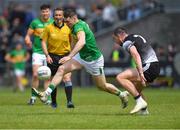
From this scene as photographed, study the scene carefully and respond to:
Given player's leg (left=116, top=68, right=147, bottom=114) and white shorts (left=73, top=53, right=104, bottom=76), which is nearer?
player's leg (left=116, top=68, right=147, bottom=114)

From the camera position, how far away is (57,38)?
68.9 feet

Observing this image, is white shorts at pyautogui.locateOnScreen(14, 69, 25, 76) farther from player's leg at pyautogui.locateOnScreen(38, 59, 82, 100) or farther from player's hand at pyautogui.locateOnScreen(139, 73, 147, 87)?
player's hand at pyautogui.locateOnScreen(139, 73, 147, 87)

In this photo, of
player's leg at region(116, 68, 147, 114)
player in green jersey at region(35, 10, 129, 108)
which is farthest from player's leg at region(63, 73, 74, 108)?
player's leg at region(116, 68, 147, 114)

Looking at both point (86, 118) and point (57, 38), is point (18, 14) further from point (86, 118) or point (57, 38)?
point (86, 118)

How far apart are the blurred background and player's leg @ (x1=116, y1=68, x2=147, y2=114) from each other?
57.0 feet

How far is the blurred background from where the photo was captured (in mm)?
36531

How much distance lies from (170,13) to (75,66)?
68.9 ft

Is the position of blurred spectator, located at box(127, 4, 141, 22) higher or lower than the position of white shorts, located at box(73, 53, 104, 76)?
higher

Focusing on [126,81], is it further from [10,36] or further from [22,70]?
[10,36]

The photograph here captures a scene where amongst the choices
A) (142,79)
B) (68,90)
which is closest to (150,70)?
(142,79)

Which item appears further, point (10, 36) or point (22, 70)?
point (10, 36)

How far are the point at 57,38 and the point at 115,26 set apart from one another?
1903 cm

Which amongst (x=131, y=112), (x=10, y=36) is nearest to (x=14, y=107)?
(x=131, y=112)

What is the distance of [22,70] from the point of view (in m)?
35.8
